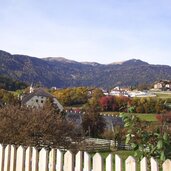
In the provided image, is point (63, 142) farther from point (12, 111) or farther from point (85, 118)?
point (85, 118)

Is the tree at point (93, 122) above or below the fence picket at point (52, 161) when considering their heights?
below

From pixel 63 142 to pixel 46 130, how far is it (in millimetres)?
624

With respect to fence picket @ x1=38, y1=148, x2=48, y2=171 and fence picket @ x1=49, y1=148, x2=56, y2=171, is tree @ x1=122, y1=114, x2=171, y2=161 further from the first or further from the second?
fence picket @ x1=38, y1=148, x2=48, y2=171

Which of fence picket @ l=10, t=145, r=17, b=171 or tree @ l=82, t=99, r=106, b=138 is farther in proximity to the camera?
tree @ l=82, t=99, r=106, b=138

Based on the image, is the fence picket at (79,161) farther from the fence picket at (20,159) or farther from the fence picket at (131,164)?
the fence picket at (20,159)

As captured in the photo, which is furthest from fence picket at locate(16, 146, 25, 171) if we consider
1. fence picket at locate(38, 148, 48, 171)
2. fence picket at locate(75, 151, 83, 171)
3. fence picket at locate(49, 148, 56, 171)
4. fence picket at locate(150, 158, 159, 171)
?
fence picket at locate(150, 158, 159, 171)

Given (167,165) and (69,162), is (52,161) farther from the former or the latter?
(167,165)

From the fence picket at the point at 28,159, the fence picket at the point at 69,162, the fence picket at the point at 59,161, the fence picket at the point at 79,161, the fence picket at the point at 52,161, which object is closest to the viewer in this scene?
the fence picket at the point at 79,161

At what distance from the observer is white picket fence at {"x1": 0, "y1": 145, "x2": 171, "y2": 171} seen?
16.3ft

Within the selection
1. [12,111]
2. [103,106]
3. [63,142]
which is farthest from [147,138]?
[103,106]

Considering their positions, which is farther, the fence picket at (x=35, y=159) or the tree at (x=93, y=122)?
the tree at (x=93, y=122)

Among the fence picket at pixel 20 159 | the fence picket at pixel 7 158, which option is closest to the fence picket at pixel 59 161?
the fence picket at pixel 20 159

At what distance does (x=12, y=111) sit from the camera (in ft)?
41.7

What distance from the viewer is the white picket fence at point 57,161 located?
4.98 m
